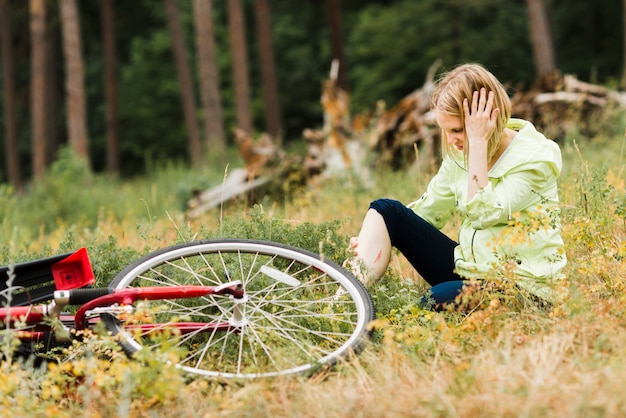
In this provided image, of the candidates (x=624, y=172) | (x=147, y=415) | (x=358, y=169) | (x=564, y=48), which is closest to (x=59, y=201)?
(x=358, y=169)

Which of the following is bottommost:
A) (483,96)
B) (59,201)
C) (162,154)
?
(162,154)

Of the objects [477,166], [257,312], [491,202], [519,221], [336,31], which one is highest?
[336,31]

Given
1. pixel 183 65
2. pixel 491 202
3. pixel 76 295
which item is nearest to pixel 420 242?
pixel 491 202

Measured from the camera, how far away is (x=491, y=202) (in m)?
3.60

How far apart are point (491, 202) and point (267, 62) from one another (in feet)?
57.6

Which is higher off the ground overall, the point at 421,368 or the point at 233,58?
the point at 233,58

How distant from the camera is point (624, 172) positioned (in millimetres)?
5887

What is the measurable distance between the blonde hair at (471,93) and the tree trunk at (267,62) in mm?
16068

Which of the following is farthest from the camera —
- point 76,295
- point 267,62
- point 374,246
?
point 267,62

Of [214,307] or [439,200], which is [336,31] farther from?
[214,307]

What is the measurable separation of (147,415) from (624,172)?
443 centimetres

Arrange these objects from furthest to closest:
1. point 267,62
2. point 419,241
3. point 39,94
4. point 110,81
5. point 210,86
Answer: point 110,81, point 39,94, point 267,62, point 210,86, point 419,241

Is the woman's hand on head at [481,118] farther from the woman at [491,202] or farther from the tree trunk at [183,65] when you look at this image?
the tree trunk at [183,65]

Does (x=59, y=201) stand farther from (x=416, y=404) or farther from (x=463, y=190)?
(x=416, y=404)
